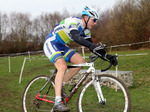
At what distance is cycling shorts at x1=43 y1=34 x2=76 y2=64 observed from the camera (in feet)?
12.0

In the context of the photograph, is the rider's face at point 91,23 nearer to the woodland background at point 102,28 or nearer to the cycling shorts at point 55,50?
the cycling shorts at point 55,50

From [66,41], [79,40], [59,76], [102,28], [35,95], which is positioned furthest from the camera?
[102,28]

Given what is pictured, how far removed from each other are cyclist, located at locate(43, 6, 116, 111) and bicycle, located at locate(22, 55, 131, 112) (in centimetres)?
22

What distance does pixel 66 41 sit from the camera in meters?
3.80

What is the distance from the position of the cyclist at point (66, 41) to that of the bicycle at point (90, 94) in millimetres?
216

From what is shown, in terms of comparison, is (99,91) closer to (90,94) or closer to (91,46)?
(90,94)

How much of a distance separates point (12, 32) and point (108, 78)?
5779cm

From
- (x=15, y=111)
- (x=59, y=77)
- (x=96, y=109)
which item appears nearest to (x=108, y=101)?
(x=96, y=109)

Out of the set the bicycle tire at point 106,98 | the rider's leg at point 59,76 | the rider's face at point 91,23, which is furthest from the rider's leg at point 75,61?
the rider's face at point 91,23

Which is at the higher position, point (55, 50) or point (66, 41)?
point (66, 41)

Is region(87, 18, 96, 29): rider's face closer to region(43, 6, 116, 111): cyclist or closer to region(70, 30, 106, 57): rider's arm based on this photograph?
region(43, 6, 116, 111): cyclist

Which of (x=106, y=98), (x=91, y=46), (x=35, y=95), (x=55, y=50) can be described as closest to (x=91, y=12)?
(x=91, y=46)

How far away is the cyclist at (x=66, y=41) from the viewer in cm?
325

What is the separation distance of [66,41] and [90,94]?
3.84 ft
